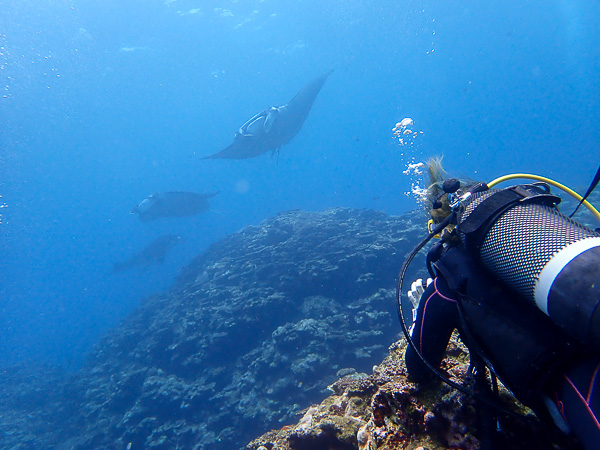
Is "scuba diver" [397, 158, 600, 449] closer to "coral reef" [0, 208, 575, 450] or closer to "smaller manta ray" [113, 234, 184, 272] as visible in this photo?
"coral reef" [0, 208, 575, 450]

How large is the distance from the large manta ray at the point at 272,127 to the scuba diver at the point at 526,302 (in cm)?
1597

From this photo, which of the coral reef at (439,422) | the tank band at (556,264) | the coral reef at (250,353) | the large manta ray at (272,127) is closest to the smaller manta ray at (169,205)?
the large manta ray at (272,127)

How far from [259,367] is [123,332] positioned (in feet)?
41.3

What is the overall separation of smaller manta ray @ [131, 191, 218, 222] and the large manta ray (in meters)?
4.70

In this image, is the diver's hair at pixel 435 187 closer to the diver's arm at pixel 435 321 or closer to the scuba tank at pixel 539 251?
the scuba tank at pixel 539 251

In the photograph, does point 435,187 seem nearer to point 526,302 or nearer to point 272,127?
point 526,302

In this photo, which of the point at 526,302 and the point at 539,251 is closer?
the point at 539,251

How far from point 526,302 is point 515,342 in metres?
0.24

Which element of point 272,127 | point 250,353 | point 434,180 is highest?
point 272,127

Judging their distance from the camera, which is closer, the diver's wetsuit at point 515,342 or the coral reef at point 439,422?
the diver's wetsuit at point 515,342

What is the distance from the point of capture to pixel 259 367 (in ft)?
33.7

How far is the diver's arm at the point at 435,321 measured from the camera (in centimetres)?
190

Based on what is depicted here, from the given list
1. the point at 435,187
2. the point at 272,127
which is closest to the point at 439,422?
the point at 435,187

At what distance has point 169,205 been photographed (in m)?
23.1
